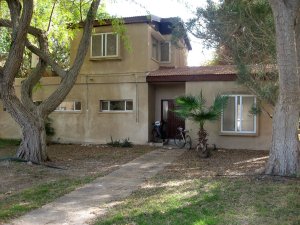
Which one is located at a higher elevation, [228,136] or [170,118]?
→ [170,118]

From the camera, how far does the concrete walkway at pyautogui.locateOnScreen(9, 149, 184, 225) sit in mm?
6566

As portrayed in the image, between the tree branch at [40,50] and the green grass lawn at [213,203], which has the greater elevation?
the tree branch at [40,50]

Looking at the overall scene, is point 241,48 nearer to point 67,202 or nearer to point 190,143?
point 190,143

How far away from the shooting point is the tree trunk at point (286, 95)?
9.43 metres

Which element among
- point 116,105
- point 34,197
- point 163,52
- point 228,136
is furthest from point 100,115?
point 34,197

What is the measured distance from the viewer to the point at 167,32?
70.5 ft

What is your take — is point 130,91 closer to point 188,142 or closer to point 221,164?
point 188,142

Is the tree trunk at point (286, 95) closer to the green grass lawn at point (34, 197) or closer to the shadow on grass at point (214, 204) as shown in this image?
the shadow on grass at point (214, 204)

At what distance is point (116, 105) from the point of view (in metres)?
19.4

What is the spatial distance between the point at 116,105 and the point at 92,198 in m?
11.5

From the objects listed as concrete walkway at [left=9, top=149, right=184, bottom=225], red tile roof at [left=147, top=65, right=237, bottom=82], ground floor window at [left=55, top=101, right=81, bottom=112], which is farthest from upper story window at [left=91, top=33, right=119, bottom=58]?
concrete walkway at [left=9, top=149, right=184, bottom=225]

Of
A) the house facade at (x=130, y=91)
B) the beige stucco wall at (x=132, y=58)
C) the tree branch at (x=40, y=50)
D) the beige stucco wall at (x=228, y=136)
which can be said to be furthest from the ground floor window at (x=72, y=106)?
the tree branch at (x=40, y=50)

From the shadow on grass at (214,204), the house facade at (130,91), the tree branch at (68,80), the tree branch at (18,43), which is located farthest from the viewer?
the house facade at (130,91)

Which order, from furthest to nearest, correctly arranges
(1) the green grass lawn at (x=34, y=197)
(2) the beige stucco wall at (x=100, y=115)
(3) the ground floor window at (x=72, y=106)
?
(3) the ground floor window at (x=72, y=106) < (2) the beige stucco wall at (x=100, y=115) < (1) the green grass lawn at (x=34, y=197)
